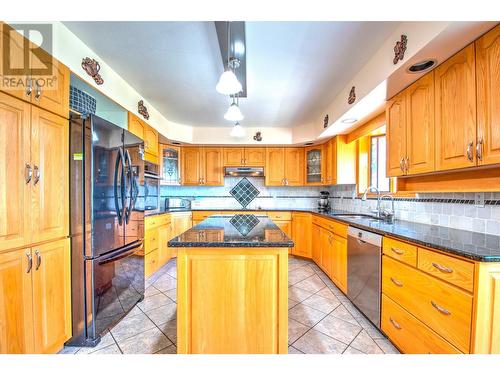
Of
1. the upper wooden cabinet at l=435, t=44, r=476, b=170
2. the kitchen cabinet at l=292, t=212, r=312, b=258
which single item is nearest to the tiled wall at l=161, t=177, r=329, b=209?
the kitchen cabinet at l=292, t=212, r=312, b=258

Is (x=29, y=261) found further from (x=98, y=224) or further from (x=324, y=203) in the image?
(x=324, y=203)

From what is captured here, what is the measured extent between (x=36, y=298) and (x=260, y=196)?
3.49 meters

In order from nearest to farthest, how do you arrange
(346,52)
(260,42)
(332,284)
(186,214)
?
(260,42) → (346,52) → (332,284) → (186,214)

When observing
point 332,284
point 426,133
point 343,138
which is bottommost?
point 332,284

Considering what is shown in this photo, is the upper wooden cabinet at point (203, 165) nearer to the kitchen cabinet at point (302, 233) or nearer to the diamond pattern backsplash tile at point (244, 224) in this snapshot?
the kitchen cabinet at point (302, 233)

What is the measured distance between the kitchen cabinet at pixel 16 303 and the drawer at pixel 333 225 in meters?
2.60

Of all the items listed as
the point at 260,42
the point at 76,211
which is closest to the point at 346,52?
the point at 260,42

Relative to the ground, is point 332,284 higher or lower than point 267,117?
lower

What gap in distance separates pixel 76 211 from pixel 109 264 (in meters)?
0.50

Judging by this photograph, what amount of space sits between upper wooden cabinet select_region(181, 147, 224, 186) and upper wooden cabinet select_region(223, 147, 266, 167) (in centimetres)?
16

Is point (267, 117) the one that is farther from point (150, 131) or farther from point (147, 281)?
point (147, 281)

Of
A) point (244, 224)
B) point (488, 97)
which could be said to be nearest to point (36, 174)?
point (244, 224)

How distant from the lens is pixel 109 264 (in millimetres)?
1657

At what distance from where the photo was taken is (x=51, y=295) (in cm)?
135
